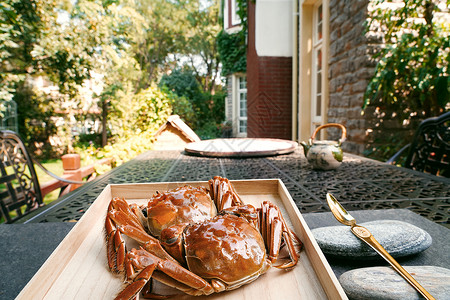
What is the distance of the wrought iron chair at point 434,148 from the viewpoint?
195 centimetres

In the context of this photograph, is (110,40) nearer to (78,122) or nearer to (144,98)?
(144,98)

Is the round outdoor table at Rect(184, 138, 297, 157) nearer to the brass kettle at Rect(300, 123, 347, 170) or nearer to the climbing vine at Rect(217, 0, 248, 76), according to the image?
the brass kettle at Rect(300, 123, 347, 170)

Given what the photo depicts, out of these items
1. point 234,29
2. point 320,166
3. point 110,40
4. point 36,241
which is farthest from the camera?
point 234,29

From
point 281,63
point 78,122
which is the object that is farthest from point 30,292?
point 78,122

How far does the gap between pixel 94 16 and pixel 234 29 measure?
5.77 meters

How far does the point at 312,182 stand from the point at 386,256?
0.97 m

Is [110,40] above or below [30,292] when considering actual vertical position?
above

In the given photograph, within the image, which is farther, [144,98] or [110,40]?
[110,40]

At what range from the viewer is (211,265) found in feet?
1.18

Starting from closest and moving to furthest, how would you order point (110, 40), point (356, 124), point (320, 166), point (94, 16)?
1. point (320, 166)
2. point (356, 124)
3. point (94, 16)
4. point (110, 40)

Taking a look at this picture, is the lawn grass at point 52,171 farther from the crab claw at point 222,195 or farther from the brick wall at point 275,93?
the crab claw at point 222,195

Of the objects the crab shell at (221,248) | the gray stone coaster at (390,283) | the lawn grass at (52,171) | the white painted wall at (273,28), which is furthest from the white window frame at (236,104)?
the crab shell at (221,248)

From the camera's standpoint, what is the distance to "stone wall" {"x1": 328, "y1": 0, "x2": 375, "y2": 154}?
3.60 metres

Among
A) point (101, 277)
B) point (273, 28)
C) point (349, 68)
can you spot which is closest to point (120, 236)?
point (101, 277)
